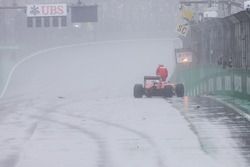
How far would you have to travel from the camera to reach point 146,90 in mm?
29891

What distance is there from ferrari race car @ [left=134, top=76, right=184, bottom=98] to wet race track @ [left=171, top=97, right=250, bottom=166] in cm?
690

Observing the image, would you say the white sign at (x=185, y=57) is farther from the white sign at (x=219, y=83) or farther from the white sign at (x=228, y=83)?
the white sign at (x=228, y=83)

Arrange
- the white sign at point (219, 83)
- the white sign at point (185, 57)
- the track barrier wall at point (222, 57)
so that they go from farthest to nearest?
the white sign at point (185, 57) < the white sign at point (219, 83) < the track barrier wall at point (222, 57)

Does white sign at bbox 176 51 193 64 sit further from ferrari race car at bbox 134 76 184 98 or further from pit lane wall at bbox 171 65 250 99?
ferrari race car at bbox 134 76 184 98

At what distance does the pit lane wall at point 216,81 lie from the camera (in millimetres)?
23513

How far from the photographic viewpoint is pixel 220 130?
51.3 ft

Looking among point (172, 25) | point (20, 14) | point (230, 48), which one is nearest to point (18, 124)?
point (230, 48)

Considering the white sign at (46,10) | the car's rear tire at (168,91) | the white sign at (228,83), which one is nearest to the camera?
the white sign at (228,83)

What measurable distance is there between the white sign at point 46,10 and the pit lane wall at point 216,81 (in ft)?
27.7

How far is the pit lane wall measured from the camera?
2351 centimetres

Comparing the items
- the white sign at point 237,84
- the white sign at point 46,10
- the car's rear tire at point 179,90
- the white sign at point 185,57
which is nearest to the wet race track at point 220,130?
the white sign at point 237,84

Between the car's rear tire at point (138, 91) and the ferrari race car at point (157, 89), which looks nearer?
the ferrari race car at point (157, 89)

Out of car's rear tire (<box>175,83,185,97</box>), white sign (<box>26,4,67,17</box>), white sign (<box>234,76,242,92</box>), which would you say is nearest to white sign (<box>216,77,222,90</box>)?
car's rear tire (<box>175,83,185,97</box>)

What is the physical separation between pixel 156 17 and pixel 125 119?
131584mm
